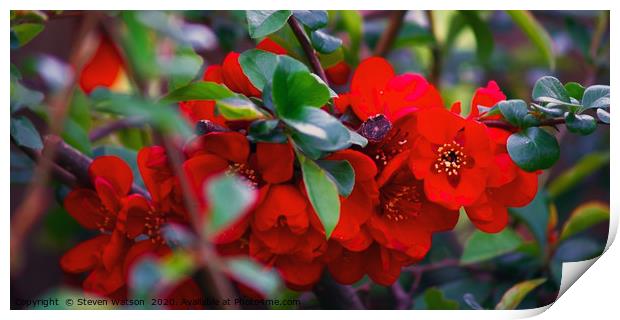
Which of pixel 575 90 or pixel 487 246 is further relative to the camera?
pixel 487 246

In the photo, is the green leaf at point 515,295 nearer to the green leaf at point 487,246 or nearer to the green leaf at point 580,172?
the green leaf at point 487,246

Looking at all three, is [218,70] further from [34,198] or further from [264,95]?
[34,198]

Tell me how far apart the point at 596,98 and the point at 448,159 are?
0.28ft

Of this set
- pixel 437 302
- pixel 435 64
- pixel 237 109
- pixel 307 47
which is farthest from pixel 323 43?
pixel 435 64

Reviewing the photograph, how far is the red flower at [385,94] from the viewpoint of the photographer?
0.44m

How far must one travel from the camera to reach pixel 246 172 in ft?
1.40

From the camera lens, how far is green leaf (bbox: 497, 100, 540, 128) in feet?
1.41

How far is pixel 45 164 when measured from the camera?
271 mm

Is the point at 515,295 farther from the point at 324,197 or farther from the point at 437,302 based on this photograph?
the point at 324,197

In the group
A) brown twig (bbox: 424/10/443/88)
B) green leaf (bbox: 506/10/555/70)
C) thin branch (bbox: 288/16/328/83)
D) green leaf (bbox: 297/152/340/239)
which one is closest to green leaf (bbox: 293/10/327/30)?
thin branch (bbox: 288/16/328/83)

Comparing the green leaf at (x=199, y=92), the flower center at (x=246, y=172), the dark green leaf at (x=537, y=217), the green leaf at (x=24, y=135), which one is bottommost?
the dark green leaf at (x=537, y=217)

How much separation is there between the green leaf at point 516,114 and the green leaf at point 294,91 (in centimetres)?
10

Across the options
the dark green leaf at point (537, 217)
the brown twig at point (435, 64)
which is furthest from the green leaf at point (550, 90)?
the brown twig at point (435, 64)

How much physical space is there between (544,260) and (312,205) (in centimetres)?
32
